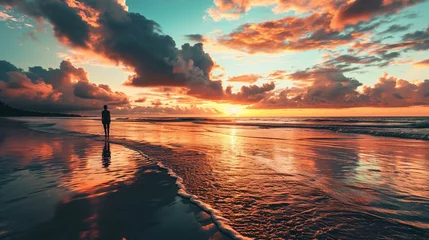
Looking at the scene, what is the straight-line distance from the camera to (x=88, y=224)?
4211 millimetres

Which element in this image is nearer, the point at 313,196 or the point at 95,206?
the point at 95,206

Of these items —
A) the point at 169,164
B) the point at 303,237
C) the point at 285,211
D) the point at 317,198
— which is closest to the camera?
the point at 303,237

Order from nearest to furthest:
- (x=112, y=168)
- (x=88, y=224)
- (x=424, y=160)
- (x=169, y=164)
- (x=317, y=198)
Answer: (x=88, y=224) → (x=317, y=198) → (x=112, y=168) → (x=169, y=164) → (x=424, y=160)

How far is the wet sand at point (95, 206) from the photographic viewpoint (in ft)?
13.1

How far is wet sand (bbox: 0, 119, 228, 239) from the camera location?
3.99 metres

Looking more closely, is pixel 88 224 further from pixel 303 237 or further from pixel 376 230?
pixel 376 230

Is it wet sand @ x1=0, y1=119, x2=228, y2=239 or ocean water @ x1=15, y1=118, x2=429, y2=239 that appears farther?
ocean water @ x1=15, y1=118, x2=429, y2=239

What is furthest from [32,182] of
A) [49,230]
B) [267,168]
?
[267,168]

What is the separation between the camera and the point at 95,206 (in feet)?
16.7

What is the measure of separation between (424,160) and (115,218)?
525 inches

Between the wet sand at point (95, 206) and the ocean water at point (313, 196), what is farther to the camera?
the ocean water at point (313, 196)

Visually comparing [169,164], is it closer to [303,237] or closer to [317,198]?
[317,198]

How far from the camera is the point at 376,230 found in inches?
160

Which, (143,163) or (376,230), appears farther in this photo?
(143,163)
